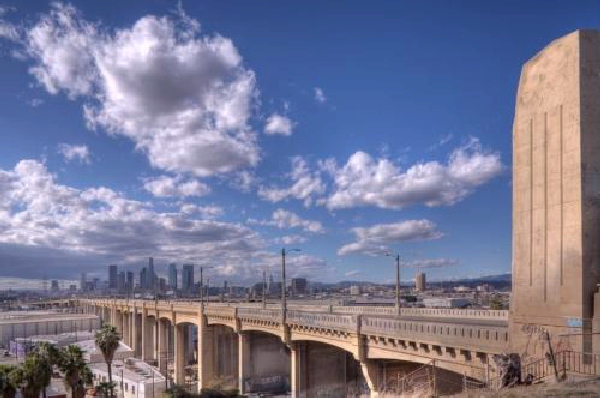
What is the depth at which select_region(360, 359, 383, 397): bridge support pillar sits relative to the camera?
36.1 meters

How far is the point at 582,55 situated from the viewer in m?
18.9

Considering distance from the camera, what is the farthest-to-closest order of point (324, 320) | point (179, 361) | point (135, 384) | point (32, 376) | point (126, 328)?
1. point (126, 328)
2. point (179, 361)
3. point (135, 384)
4. point (324, 320)
5. point (32, 376)

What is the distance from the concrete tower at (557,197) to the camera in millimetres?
18312

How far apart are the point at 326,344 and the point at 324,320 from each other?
50.3 ft

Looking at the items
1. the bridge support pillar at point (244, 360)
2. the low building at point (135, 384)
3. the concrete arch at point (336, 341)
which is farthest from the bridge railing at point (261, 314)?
the low building at point (135, 384)

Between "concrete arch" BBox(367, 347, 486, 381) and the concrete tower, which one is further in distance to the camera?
"concrete arch" BBox(367, 347, 486, 381)

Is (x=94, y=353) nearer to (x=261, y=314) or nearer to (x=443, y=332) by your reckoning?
(x=261, y=314)

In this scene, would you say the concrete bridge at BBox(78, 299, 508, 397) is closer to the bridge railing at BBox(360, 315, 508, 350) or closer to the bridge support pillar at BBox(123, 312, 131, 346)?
the bridge railing at BBox(360, 315, 508, 350)

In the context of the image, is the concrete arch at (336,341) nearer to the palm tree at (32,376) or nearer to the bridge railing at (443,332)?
the bridge railing at (443,332)

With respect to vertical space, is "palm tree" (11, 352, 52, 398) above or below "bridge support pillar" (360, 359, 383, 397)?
below

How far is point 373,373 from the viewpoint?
36281 mm

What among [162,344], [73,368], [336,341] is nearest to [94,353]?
[162,344]

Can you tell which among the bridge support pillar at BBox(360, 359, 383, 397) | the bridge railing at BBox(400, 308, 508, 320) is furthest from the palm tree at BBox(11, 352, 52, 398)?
the bridge railing at BBox(400, 308, 508, 320)

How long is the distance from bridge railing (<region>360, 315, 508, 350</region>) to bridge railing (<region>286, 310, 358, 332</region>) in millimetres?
2188
